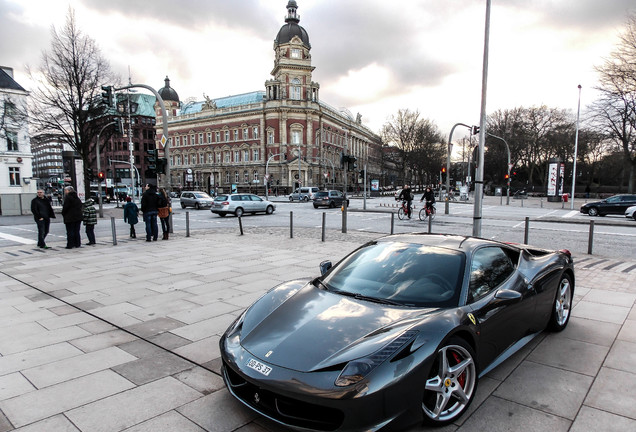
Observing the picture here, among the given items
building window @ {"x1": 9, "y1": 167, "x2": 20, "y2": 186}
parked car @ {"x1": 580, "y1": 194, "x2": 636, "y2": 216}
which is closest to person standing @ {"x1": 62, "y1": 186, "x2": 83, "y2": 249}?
parked car @ {"x1": 580, "y1": 194, "x2": 636, "y2": 216}

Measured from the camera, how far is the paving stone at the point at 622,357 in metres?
3.59

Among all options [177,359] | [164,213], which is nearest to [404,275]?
[177,359]

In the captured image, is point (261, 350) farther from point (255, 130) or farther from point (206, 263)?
point (255, 130)

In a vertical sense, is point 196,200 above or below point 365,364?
below

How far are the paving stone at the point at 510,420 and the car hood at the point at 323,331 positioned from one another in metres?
0.83

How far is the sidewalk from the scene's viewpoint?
276 cm

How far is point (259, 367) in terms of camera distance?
8.13ft

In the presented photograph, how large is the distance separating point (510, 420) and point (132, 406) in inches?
113

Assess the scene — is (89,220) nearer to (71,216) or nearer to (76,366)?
(71,216)

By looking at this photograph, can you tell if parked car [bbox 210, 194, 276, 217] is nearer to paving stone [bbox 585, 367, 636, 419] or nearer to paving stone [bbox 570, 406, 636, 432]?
paving stone [bbox 585, 367, 636, 419]

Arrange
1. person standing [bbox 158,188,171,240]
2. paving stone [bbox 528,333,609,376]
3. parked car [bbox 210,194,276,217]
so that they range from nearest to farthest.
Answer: paving stone [bbox 528,333,609,376]
person standing [bbox 158,188,171,240]
parked car [bbox 210,194,276,217]

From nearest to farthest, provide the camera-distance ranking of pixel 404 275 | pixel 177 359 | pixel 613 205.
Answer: pixel 404 275 → pixel 177 359 → pixel 613 205

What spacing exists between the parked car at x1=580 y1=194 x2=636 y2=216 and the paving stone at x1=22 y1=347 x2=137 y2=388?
29644 mm

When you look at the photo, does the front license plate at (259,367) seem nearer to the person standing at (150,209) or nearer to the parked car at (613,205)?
the person standing at (150,209)
